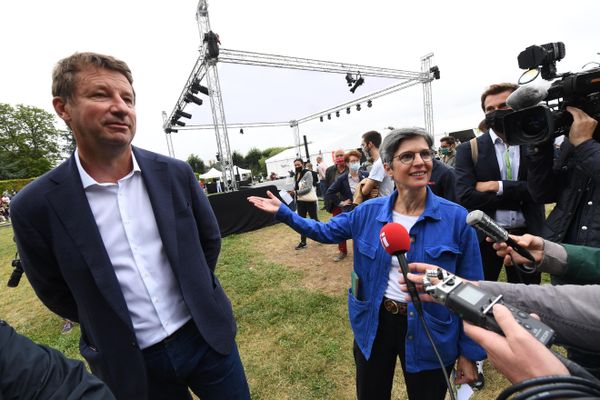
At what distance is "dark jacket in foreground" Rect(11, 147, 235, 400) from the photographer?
4.04 feet

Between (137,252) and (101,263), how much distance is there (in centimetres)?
14

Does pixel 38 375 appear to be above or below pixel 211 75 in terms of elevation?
below

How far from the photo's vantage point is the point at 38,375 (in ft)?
2.34

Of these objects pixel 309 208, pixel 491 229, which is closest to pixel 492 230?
pixel 491 229

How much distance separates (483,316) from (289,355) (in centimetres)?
259

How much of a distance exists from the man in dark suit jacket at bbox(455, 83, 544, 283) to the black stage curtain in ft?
20.8

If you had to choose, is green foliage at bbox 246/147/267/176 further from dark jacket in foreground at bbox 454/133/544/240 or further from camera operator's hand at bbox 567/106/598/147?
camera operator's hand at bbox 567/106/598/147

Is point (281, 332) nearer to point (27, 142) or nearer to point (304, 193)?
point (304, 193)

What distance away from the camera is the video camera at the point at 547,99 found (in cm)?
129

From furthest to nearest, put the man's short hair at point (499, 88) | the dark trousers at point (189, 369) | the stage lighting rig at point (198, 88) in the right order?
the stage lighting rig at point (198, 88)
the man's short hair at point (499, 88)
the dark trousers at point (189, 369)

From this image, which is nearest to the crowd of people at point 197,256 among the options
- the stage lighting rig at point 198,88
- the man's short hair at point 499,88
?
the man's short hair at point 499,88

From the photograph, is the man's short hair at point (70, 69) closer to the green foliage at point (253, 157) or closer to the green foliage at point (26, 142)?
the green foliage at point (26, 142)

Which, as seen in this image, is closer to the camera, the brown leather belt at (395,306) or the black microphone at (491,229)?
the black microphone at (491,229)

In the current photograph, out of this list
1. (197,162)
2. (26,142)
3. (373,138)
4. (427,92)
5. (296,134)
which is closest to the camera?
(373,138)
